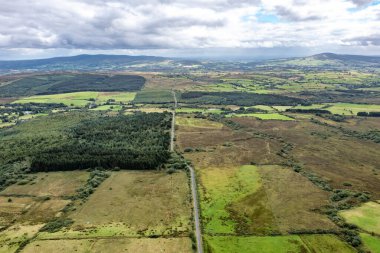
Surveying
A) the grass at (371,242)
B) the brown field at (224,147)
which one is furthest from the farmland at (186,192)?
the brown field at (224,147)

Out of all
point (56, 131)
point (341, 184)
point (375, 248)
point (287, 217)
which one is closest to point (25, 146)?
point (56, 131)

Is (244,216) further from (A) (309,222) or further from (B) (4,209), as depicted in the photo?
(B) (4,209)

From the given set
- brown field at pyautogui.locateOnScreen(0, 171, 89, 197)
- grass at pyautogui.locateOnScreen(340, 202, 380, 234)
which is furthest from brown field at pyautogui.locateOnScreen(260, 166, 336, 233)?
brown field at pyautogui.locateOnScreen(0, 171, 89, 197)

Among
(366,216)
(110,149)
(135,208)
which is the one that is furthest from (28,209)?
(366,216)

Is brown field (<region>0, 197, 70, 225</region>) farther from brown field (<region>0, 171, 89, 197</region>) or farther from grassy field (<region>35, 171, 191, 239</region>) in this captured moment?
grassy field (<region>35, 171, 191, 239</region>)

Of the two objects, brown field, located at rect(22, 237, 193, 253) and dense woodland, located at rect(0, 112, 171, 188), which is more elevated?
dense woodland, located at rect(0, 112, 171, 188)

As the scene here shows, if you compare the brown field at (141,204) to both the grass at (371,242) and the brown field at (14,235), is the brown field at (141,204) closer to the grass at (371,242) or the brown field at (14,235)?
the brown field at (14,235)
